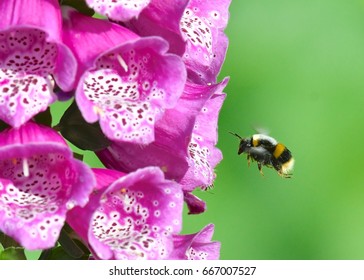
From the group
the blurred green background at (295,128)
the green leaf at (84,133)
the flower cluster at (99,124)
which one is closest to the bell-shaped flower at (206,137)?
the flower cluster at (99,124)

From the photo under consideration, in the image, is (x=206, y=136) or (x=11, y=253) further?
(x=206, y=136)

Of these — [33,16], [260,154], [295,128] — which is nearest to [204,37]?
[33,16]

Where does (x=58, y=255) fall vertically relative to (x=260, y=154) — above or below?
above

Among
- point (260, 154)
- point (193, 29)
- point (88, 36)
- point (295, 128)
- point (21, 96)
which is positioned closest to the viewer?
point (21, 96)

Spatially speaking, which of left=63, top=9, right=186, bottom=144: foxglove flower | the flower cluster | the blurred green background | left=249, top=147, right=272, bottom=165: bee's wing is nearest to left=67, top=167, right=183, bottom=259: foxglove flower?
the flower cluster

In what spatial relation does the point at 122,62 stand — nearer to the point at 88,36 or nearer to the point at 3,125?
the point at 88,36

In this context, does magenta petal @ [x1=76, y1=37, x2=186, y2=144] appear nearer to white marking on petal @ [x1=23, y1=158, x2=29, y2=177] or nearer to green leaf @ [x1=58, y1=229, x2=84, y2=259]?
white marking on petal @ [x1=23, y1=158, x2=29, y2=177]
